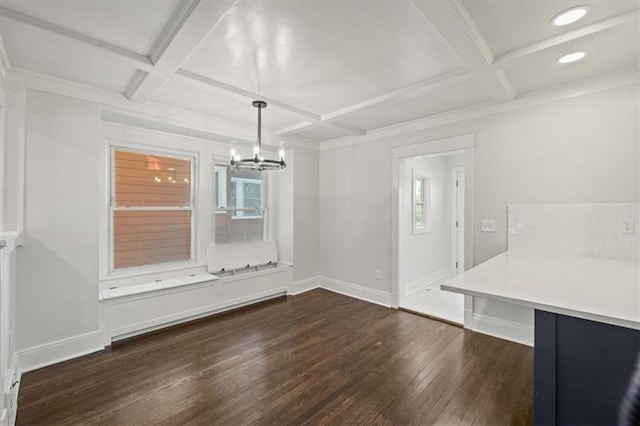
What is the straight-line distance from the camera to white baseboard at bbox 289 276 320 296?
4.75 metres

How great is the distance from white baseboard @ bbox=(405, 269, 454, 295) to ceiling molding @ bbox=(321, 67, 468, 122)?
276 cm

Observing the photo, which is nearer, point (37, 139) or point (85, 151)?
point (37, 139)

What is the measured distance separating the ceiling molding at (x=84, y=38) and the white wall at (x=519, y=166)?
3070mm

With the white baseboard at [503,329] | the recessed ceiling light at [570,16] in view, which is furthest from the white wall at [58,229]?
the white baseboard at [503,329]

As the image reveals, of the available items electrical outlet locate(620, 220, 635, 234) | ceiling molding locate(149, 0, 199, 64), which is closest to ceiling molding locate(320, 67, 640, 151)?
electrical outlet locate(620, 220, 635, 234)

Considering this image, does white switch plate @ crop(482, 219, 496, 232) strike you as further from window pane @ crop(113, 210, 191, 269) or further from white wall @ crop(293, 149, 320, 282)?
window pane @ crop(113, 210, 191, 269)

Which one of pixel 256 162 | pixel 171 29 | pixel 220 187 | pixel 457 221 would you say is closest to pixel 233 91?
pixel 256 162

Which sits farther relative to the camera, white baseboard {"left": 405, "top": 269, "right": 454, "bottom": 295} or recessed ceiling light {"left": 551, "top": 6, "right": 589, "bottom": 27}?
white baseboard {"left": 405, "top": 269, "right": 454, "bottom": 295}

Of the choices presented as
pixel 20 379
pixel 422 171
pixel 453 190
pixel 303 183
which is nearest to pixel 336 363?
pixel 20 379

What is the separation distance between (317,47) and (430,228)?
13.7 ft

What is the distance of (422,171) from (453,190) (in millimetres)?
977

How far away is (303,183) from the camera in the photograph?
489cm

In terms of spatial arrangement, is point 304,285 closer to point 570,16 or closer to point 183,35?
point 183,35

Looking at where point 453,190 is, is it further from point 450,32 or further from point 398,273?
point 450,32
